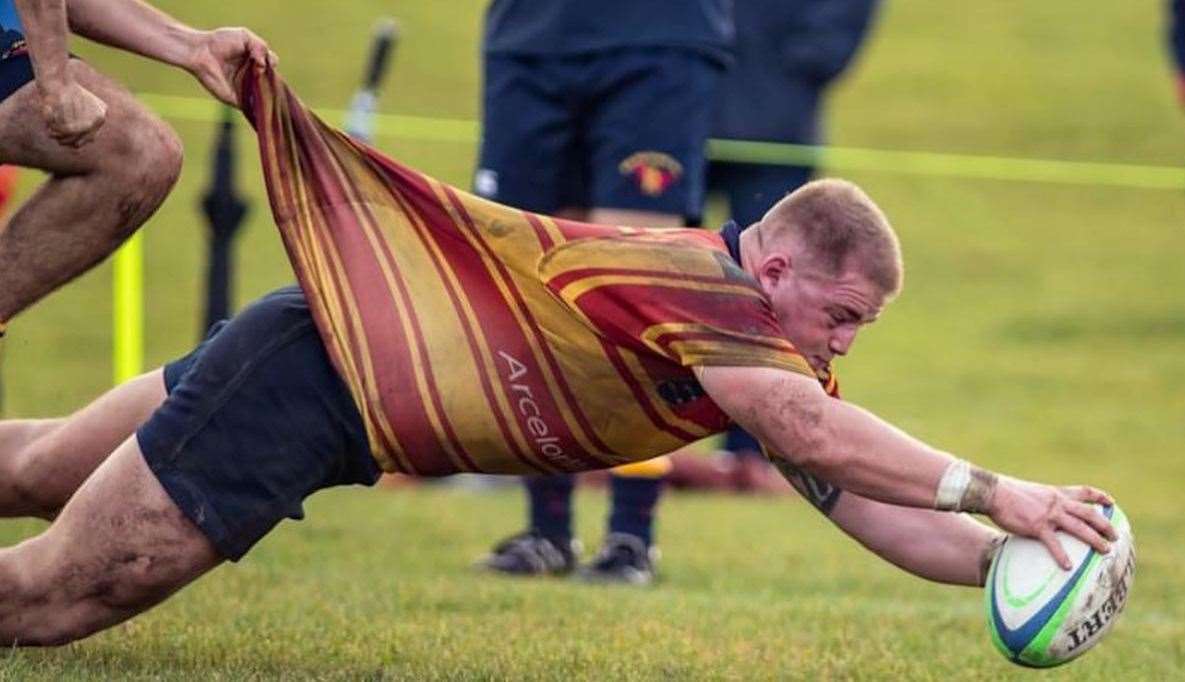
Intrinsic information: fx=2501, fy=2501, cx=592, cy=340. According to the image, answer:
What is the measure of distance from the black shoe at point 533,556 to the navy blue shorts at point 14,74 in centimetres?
283

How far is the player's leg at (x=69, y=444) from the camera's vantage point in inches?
239

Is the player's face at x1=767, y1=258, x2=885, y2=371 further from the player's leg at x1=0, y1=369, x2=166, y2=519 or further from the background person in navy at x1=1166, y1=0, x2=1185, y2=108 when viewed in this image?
the background person in navy at x1=1166, y1=0, x2=1185, y2=108

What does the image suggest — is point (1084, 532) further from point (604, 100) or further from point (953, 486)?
point (604, 100)

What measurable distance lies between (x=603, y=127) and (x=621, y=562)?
54.8 inches

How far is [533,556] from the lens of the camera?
8.07m

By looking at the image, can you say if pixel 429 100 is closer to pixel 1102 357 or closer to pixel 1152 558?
pixel 1102 357

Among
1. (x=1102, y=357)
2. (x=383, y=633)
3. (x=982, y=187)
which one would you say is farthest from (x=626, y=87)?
(x=982, y=187)

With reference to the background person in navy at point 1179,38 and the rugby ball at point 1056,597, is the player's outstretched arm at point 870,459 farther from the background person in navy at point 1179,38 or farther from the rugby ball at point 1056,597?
the background person in navy at point 1179,38

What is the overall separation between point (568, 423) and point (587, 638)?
3.33 ft

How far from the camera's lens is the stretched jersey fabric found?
533 centimetres

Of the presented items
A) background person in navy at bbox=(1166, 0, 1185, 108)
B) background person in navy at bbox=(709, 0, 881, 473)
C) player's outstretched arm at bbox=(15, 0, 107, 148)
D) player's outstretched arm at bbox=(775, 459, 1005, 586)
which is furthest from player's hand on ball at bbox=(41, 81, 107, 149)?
background person in navy at bbox=(1166, 0, 1185, 108)

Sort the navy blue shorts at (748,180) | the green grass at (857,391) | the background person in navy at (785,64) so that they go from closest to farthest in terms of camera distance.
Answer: the green grass at (857,391), the navy blue shorts at (748,180), the background person in navy at (785,64)

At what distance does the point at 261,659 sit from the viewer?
5.81 metres

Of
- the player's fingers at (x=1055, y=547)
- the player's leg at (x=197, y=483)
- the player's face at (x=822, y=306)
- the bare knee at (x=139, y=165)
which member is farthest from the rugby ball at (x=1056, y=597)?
the bare knee at (x=139, y=165)
